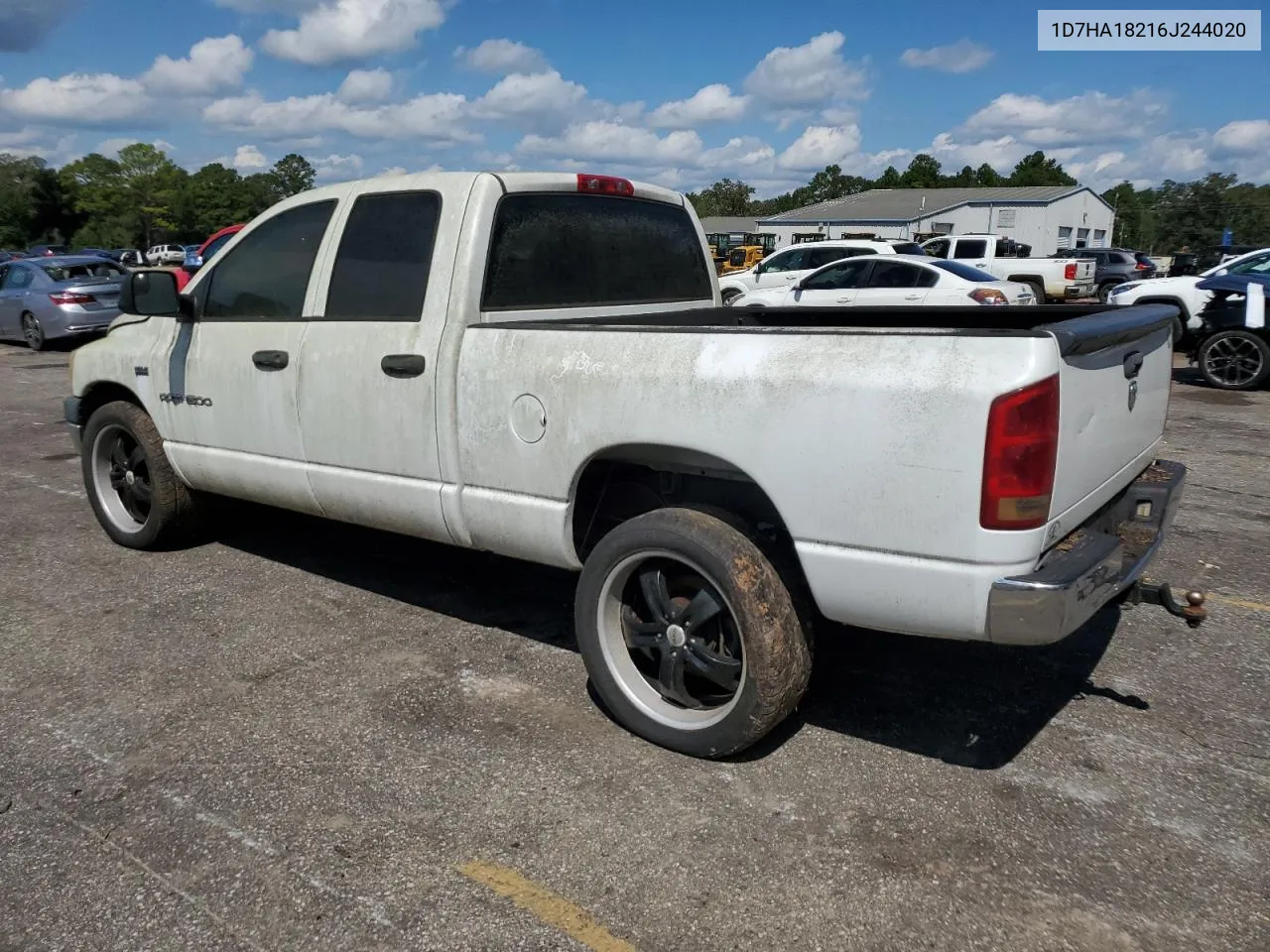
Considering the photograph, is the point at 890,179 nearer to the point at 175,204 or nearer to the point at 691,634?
the point at 175,204

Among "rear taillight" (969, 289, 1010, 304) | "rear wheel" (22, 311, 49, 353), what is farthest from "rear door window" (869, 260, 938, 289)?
→ "rear wheel" (22, 311, 49, 353)

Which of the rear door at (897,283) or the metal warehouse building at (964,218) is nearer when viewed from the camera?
the rear door at (897,283)

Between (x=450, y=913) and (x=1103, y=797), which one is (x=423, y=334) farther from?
(x=1103, y=797)

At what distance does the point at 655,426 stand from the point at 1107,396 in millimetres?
1405

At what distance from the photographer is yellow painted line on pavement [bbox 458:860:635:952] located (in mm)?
2500

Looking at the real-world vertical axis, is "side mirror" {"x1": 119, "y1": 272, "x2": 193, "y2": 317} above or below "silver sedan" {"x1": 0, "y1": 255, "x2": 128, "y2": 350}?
above

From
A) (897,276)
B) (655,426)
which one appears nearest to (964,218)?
(897,276)

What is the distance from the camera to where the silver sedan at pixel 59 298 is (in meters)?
16.6

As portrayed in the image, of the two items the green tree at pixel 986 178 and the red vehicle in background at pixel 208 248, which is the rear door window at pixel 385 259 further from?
the green tree at pixel 986 178

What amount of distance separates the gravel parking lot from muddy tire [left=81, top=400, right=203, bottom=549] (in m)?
0.55

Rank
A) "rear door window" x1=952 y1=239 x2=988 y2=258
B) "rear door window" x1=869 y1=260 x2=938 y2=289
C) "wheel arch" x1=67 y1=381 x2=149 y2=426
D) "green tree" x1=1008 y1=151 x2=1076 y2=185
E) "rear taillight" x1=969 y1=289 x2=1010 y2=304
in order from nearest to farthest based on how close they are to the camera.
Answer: "wheel arch" x1=67 y1=381 x2=149 y2=426
"rear taillight" x1=969 y1=289 x2=1010 y2=304
"rear door window" x1=869 y1=260 x2=938 y2=289
"rear door window" x1=952 y1=239 x2=988 y2=258
"green tree" x1=1008 y1=151 x2=1076 y2=185

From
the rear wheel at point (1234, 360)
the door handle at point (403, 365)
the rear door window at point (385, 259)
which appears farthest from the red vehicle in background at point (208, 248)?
the rear wheel at point (1234, 360)

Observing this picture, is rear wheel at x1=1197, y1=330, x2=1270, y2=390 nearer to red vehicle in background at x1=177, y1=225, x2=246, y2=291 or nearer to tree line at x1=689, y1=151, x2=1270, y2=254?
red vehicle in background at x1=177, y1=225, x2=246, y2=291

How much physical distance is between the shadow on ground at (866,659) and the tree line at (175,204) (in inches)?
2873
